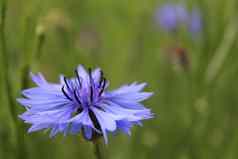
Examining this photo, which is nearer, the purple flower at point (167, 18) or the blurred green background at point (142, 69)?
the blurred green background at point (142, 69)

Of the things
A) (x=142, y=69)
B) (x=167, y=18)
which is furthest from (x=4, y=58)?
(x=167, y=18)

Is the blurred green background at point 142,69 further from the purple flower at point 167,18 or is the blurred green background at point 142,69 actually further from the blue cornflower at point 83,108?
the blue cornflower at point 83,108

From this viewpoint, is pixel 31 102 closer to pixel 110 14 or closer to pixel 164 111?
pixel 164 111

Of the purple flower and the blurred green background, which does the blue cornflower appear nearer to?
the blurred green background

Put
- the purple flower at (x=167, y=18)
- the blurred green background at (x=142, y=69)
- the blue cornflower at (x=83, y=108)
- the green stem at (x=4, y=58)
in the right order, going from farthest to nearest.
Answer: the purple flower at (x=167, y=18) < the blurred green background at (x=142, y=69) < the green stem at (x=4, y=58) < the blue cornflower at (x=83, y=108)

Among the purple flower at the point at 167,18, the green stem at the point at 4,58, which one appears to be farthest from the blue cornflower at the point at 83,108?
the purple flower at the point at 167,18

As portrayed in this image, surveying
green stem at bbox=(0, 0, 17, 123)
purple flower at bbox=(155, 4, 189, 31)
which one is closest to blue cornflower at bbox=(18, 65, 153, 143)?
green stem at bbox=(0, 0, 17, 123)
